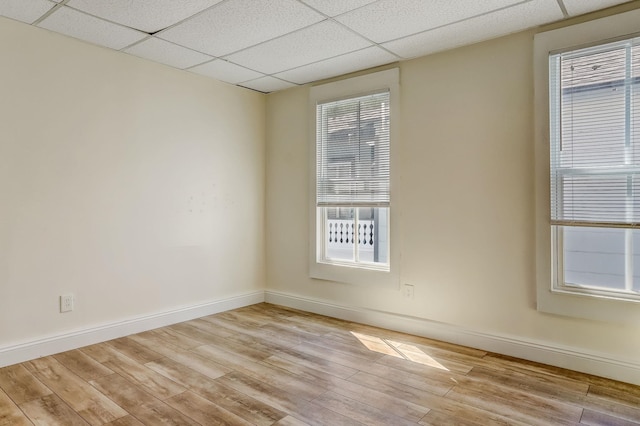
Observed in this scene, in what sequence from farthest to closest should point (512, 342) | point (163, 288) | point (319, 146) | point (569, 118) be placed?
point (319, 146) < point (163, 288) < point (512, 342) < point (569, 118)

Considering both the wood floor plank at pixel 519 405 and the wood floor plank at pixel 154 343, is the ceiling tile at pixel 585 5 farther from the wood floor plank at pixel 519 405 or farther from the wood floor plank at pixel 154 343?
the wood floor plank at pixel 154 343

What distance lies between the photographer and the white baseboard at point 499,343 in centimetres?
259

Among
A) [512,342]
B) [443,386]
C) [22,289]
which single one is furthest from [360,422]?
[22,289]

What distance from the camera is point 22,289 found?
9.36 feet

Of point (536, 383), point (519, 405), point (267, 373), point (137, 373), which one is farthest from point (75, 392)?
point (536, 383)

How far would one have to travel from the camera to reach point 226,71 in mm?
3844

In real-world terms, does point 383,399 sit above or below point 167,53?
below

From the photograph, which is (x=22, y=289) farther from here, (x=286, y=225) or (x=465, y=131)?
(x=465, y=131)

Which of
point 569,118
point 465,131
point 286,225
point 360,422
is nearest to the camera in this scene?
point 360,422

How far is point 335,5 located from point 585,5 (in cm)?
159

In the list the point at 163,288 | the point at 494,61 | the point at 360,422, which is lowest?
the point at 360,422

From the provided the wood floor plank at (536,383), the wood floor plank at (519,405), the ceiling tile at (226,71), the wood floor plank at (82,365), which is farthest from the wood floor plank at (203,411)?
the ceiling tile at (226,71)

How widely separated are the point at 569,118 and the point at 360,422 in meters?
2.39

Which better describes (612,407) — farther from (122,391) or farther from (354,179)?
(122,391)
